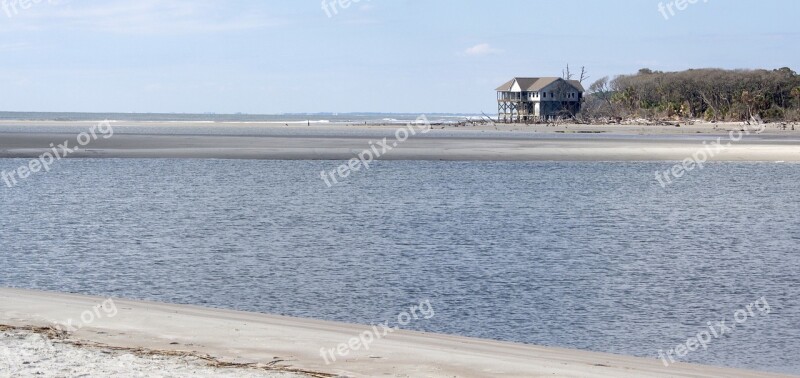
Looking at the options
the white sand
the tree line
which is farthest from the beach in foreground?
the tree line

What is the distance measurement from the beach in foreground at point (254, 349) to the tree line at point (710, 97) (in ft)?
394

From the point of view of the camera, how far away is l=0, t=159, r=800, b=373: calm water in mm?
15258

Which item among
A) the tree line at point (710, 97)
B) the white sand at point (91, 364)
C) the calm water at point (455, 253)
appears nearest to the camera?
the white sand at point (91, 364)

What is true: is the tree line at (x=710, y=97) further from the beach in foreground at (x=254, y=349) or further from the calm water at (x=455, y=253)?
the beach in foreground at (x=254, y=349)

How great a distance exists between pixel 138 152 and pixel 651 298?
55798 millimetres

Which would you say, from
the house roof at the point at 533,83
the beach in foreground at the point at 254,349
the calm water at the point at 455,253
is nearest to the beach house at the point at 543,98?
the house roof at the point at 533,83

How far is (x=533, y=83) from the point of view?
154m

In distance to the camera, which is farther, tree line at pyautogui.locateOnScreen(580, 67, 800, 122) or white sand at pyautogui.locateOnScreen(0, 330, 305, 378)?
tree line at pyautogui.locateOnScreen(580, 67, 800, 122)

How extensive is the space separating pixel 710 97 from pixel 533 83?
26876mm

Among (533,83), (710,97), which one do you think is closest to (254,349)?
(710,97)

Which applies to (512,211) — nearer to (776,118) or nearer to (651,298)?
(651,298)

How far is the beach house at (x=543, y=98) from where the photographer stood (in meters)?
151

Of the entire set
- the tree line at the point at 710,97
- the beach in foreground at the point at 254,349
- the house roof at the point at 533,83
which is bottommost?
the beach in foreground at the point at 254,349

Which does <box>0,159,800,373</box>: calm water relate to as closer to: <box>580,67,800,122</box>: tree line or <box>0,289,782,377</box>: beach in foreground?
<box>0,289,782,377</box>: beach in foreground
